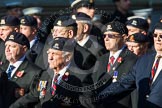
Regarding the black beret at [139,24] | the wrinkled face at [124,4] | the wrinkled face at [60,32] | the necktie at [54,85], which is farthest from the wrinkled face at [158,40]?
the wrinkled face at [124,4]

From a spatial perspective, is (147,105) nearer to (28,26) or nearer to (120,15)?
(28,26)

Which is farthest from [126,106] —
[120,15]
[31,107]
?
[120,15]

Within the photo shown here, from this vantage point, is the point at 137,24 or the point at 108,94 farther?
the point at 137,24

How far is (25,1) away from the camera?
1698 cm

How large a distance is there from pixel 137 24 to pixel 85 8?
108 cm

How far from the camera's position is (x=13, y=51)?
1080 cm

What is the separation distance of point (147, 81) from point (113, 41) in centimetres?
135

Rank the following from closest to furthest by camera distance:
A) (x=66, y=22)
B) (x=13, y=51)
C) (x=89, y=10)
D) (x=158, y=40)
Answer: (x=158, y=40)
(x=13, y=51)
(x=66, y=22)
(x=89, y=10)

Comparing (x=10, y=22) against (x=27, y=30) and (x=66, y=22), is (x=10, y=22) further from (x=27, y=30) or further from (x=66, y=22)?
(x=66, y=22)

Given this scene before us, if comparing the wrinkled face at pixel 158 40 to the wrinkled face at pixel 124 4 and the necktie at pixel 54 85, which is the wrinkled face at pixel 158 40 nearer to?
the necktie at pixel 54 85

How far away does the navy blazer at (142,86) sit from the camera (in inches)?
382

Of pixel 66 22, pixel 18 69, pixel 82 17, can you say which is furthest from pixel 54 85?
pixel 82 17

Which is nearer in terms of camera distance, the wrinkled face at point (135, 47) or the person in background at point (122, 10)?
the wrinkled face at point (135, 47)

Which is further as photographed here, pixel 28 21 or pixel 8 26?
pixel 28 21
